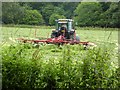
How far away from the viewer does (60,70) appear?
7.26ft

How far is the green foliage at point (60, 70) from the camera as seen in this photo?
219cm

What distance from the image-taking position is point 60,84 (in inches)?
87.4

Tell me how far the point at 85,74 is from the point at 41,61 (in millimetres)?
321

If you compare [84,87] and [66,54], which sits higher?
[66,54]

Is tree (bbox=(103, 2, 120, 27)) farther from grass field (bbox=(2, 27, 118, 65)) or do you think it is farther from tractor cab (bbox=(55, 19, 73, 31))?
tractor cab (bbox=(55, 19, 73, 31))

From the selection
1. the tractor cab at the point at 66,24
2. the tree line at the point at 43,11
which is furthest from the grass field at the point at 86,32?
the tractor cab at the point at 66,24

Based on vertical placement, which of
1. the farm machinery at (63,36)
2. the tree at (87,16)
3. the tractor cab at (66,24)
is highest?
the tree at (87,16)

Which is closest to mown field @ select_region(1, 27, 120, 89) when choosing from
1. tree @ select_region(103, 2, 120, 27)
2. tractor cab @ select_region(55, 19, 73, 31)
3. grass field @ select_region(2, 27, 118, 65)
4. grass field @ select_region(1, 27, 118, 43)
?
grass field @ select_region(2, 27, 118, 65)

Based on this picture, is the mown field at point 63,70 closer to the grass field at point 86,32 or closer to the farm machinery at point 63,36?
the grass field at point 86,32

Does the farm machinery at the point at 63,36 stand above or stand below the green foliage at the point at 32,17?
below

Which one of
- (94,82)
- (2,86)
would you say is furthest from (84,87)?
(2,86)

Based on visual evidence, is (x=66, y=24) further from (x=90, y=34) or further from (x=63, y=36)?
(x=90, y=34)

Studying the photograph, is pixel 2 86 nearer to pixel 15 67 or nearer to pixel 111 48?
pixel 15 67

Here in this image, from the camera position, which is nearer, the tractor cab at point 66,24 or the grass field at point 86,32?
the grass field at point 86,32
